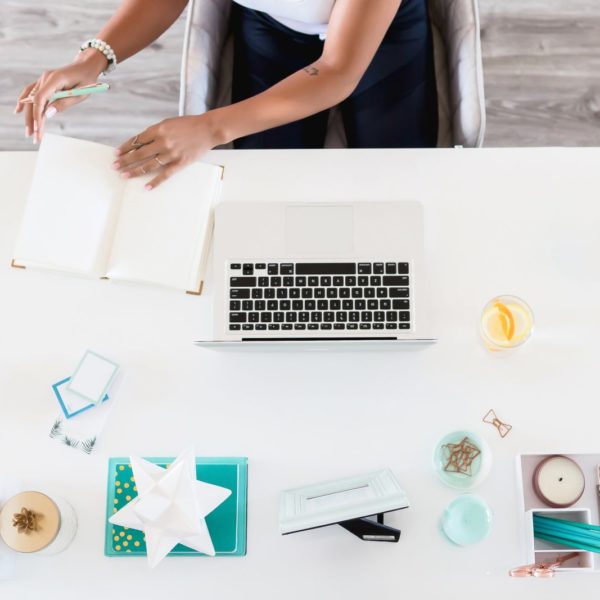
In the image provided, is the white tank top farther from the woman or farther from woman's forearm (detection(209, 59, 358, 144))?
woman's forearm (detection(209, 59, 358, 144))

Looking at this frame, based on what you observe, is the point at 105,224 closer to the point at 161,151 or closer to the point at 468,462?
the point at 161,151

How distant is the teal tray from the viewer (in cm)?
100

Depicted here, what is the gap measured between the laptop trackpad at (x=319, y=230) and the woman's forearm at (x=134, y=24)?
0.52m

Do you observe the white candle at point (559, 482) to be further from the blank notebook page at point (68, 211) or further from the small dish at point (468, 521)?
the blank notebook page at point (68, 211)

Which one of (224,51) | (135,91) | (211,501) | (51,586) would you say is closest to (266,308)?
(211,501)

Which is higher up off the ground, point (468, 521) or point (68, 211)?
point (68, 211)

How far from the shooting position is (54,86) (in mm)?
1136

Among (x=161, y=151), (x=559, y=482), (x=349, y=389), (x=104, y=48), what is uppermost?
(x=104, y=48)

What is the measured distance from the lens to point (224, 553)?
1.00 metres

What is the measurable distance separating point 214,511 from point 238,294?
1.15 ft

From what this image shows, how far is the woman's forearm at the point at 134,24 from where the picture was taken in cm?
124

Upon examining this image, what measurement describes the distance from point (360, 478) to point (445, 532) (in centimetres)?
16

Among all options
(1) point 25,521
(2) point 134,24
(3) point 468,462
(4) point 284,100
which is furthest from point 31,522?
(2) point 134,24

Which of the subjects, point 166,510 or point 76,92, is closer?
point 166,510
